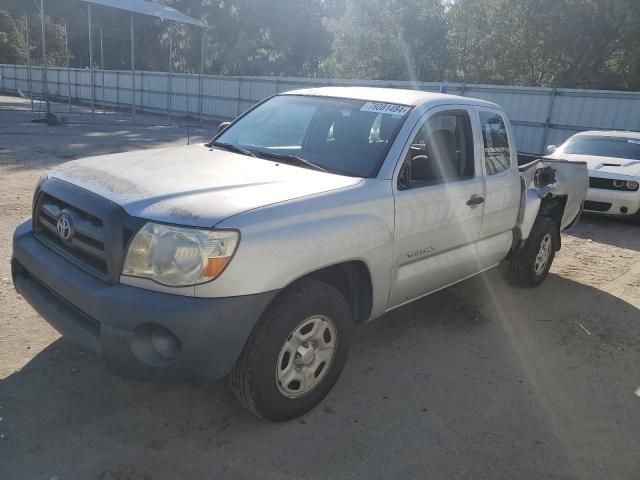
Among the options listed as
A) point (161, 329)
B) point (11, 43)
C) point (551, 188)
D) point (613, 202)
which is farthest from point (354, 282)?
point (11, 43)

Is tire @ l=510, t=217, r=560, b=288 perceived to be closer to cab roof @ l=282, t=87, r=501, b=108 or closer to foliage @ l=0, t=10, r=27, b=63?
cab roof @ l=282, t=87, r=501, b=108

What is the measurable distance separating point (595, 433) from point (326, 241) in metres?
1.94

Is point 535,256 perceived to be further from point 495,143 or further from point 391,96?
point 391,96

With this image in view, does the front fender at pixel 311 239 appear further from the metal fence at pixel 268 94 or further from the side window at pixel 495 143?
the metal fence at pixel 268 94

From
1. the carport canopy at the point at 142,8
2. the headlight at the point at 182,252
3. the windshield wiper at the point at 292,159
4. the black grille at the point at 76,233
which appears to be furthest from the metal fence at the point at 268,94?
the headlight at the point at 182,252

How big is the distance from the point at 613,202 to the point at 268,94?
1658 cm

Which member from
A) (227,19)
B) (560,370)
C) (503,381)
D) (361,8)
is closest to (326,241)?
(503,381)

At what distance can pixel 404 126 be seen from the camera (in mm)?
3461

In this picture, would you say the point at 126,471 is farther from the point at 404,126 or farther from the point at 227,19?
the point at 227,19

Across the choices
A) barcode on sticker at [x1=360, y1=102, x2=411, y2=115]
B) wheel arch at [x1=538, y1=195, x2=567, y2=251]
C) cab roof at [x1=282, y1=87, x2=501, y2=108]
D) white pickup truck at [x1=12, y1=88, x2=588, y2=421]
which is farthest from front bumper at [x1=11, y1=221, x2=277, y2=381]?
wheel arch at [x1=538, y1=195, x2=567, y2=251]

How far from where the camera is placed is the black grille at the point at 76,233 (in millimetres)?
2629

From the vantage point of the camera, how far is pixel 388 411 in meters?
3.14

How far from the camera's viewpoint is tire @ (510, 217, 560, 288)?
5191 millimetres

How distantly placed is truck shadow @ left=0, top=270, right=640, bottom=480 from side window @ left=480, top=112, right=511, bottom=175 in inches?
54.8
